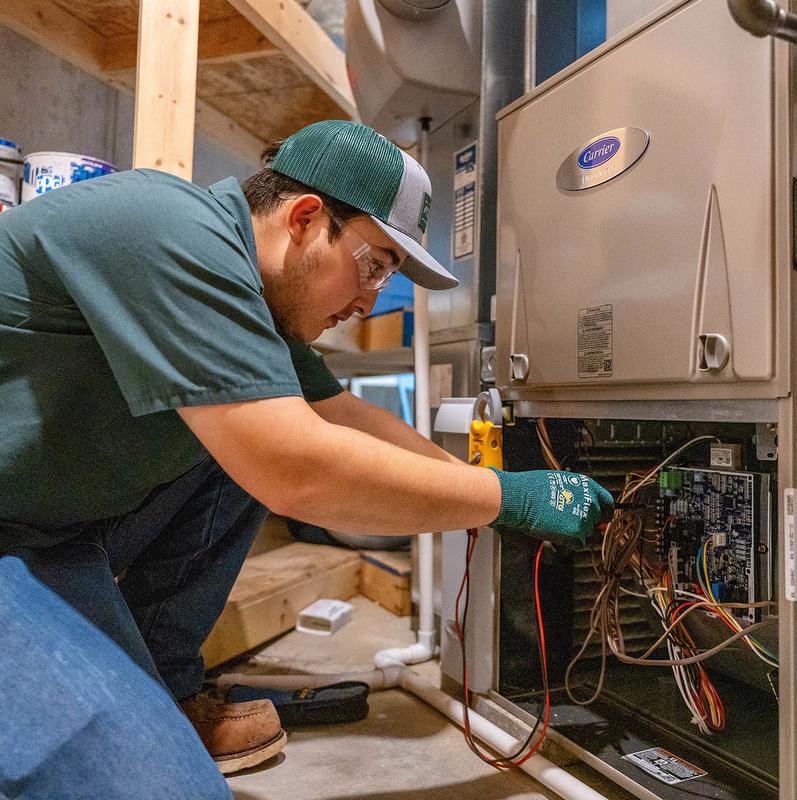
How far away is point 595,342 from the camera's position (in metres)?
1.06

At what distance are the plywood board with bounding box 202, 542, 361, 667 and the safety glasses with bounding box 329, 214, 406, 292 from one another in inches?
36.8

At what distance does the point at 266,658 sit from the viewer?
1.63 metres

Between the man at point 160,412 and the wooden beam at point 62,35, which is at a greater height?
the wooden beam at point 62,35

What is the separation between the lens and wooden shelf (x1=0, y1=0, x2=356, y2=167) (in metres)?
1.21

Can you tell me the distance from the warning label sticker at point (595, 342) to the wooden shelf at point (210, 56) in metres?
0.76

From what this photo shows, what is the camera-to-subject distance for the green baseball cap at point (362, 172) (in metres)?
0.89

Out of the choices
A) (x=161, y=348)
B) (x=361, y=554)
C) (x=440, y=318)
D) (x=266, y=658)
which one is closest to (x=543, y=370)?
(x=440, y=318)

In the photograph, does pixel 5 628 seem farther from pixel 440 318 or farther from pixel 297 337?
pixel 440 318

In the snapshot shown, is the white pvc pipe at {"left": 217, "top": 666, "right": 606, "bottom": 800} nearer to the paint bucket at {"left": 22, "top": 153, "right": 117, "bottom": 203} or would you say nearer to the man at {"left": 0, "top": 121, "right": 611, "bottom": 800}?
the man at {"left": 0, "top": 121, "right": 611, "bottom": 800}

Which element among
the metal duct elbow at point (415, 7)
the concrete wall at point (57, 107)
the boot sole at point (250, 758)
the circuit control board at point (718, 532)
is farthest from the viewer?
the concrete wall at point (57, 107)

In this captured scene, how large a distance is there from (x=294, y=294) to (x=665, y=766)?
2.97 feet

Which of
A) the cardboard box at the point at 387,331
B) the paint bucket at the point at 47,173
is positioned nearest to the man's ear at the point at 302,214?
the paint bucket at the point at 47,173

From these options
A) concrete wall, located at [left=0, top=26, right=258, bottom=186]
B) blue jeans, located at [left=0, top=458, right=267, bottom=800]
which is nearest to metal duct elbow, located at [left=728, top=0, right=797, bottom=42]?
blue jeans, located at [left=0, top=458, right=267, bottom=800]

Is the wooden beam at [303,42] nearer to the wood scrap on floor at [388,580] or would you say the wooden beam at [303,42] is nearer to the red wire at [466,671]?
the red wire at [466,671]
